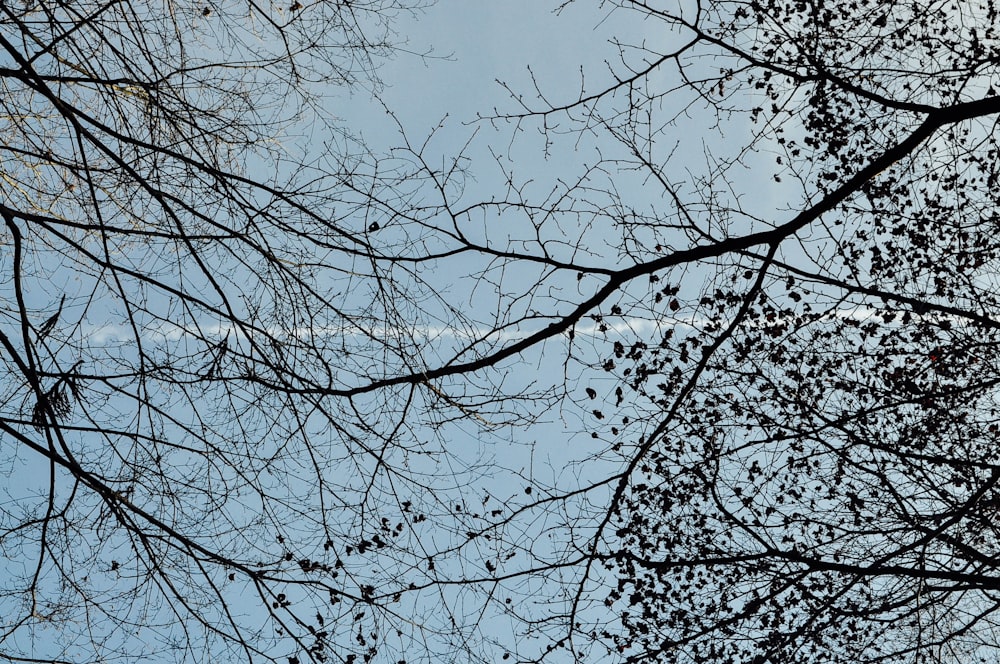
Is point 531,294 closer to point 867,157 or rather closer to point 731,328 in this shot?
point 731,328

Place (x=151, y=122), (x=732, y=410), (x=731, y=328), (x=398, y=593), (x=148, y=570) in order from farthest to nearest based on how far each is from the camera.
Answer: (x=732, y=410) < (x=731, y=328) < (x=398, y=593) < (x=148, y=570) < (x=151, y=122)

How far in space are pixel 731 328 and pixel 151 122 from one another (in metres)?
3.47

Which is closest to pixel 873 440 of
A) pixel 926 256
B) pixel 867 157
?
pixel 926 256

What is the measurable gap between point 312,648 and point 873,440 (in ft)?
12.4

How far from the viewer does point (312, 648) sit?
14.2ft

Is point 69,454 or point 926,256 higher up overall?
point 926,256

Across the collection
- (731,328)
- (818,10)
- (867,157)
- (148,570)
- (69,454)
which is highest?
(818,10)

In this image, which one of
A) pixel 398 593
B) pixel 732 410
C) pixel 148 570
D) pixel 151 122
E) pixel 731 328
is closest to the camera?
pixel 151 122

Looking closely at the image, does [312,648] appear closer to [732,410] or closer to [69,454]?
[69,454]

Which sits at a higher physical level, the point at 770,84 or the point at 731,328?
the point at 770,84

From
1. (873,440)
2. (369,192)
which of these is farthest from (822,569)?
(369,192)

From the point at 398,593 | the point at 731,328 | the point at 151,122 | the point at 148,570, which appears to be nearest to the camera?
the point at 151,122

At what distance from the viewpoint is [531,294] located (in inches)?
199

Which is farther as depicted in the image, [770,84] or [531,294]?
[770,84]
